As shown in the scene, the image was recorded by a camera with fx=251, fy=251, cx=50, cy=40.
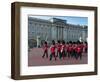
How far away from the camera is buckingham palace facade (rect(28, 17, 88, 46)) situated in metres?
1.36

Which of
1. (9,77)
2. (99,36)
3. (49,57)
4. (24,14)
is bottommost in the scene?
(9,77)

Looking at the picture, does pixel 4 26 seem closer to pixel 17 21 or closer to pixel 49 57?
pixel 17 21

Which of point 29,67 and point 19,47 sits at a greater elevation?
point 19,47

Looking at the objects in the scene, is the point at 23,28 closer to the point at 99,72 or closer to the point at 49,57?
the point at 49,57

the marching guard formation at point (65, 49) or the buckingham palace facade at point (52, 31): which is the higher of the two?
the buckingham palace facade at point (52, 31)

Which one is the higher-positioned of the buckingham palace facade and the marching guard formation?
the buckingham palace facade

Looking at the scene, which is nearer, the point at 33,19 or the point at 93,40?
the point at 33,19

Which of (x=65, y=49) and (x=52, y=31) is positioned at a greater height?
(x=52, y=31)

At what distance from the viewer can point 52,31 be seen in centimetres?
140

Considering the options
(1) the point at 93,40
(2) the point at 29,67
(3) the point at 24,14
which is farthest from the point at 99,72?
(3) the point at 24,14

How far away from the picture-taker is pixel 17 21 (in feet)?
4.29

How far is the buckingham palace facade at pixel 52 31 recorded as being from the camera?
4.46 feet

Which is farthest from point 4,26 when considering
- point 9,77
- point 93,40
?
point 93,40

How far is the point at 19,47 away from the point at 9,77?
0.17 m
